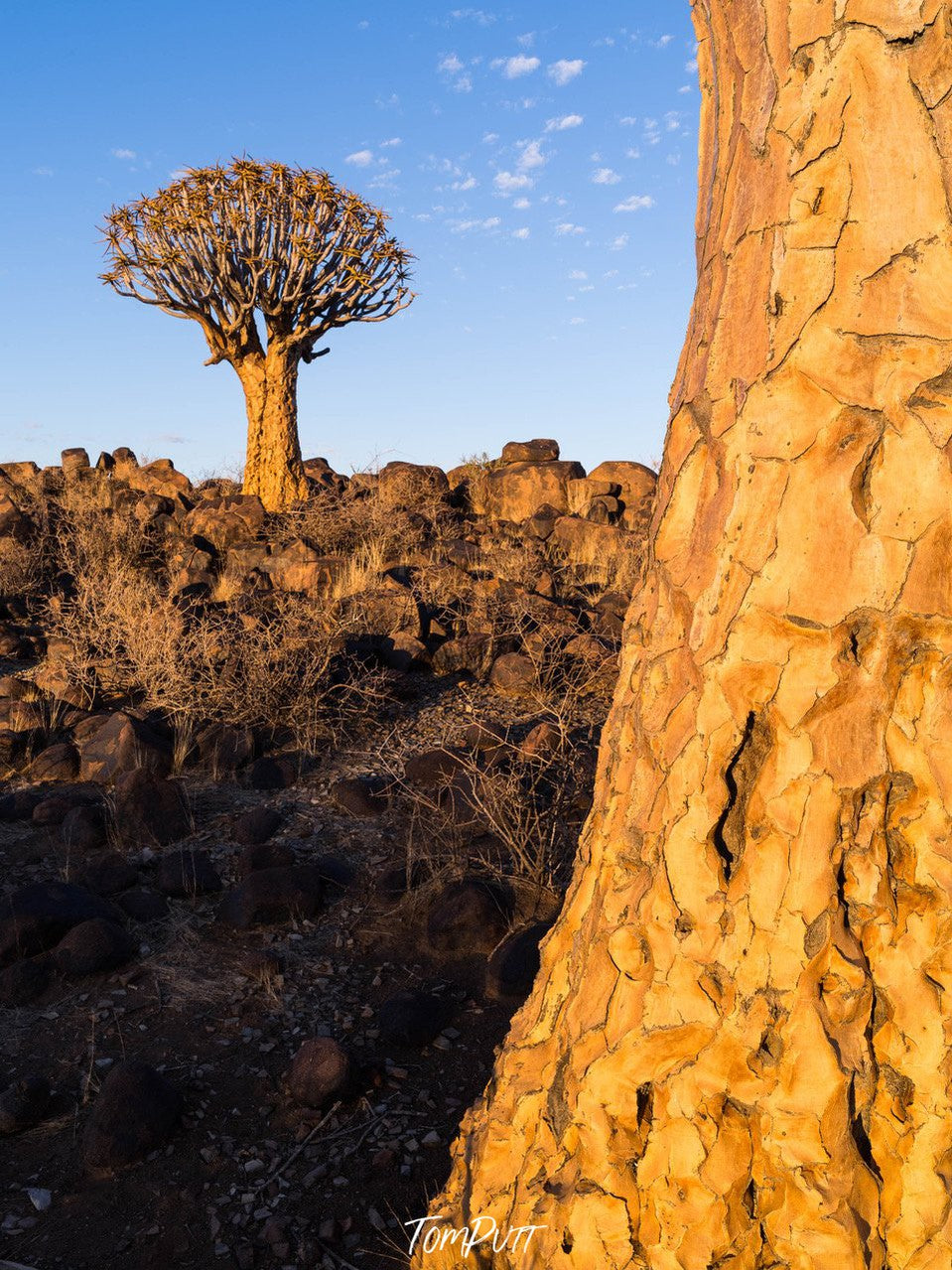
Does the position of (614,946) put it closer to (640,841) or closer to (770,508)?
(640,841)

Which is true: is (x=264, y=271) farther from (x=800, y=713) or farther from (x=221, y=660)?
(x=800, y=713)

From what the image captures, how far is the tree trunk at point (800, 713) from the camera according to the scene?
1.27 metres

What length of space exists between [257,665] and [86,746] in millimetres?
1062

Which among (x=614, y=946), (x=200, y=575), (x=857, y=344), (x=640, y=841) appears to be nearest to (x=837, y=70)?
(x=857, y=344)

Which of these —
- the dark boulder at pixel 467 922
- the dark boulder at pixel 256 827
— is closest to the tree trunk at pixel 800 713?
the dark boulder at pixel 467 922

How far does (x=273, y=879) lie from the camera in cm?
400

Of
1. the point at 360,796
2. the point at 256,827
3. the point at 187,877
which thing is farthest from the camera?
the point at 360,796

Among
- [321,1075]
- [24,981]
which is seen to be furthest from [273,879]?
[321,1075]

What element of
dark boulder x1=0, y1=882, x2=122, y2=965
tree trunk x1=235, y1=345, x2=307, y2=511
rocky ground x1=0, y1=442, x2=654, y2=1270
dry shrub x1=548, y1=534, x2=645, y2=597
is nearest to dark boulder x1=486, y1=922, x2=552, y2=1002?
rocky ground x1=0, y1=442, x2=654, y2=1270

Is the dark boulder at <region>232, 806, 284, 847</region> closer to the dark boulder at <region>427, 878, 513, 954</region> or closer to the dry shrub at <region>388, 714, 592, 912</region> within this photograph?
the dry shrub at <region>388, 714, 592, 912</region>

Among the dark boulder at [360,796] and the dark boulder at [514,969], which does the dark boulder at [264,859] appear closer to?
the dark boulder at [360,796]

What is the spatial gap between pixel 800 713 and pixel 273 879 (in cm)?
305

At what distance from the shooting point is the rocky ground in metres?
2.61

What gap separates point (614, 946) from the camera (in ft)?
5.11
